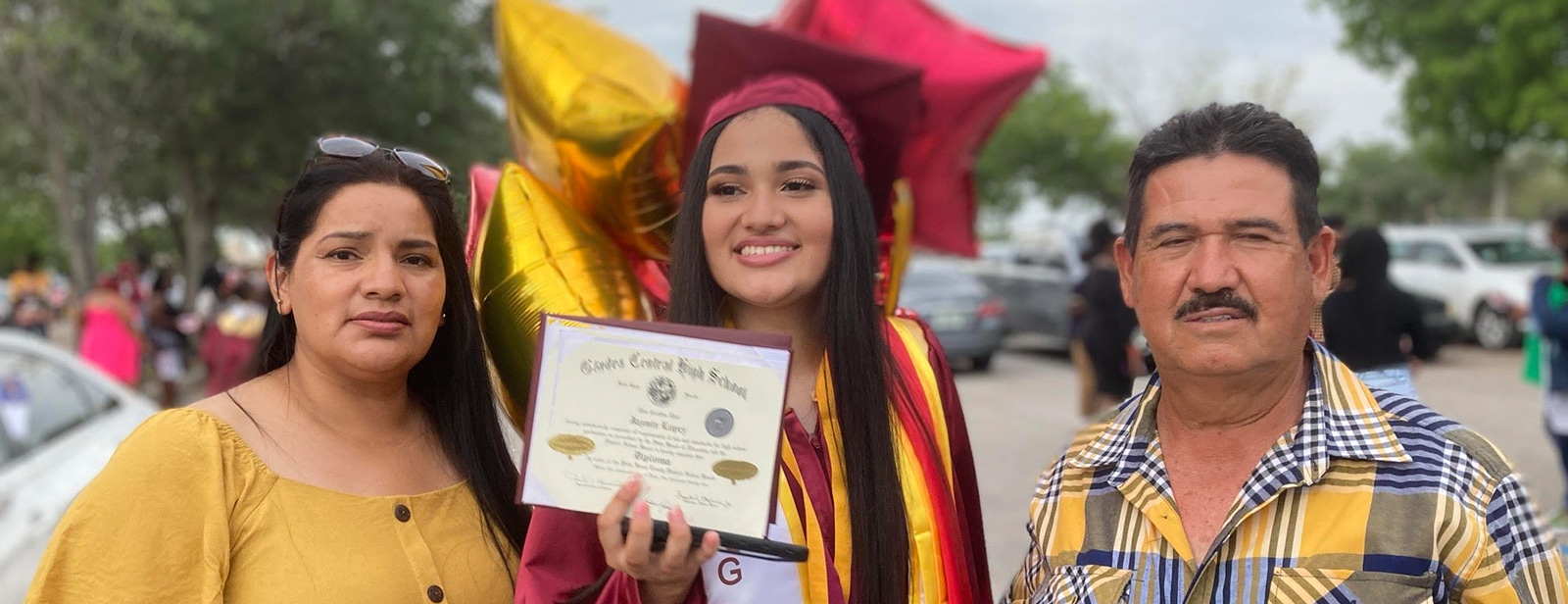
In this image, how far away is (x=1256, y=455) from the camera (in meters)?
1.75

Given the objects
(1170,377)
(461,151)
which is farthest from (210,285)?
(1170,377)

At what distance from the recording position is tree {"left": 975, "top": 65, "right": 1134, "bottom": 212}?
37844 millimetres

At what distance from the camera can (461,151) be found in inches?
689

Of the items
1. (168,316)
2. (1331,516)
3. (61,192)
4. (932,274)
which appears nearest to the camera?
(1331,516)

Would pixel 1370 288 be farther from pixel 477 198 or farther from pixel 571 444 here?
pixel 571 444

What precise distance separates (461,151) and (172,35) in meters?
5.44

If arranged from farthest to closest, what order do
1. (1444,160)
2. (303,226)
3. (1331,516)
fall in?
(1444,160) → (303,226) → (1331,516)

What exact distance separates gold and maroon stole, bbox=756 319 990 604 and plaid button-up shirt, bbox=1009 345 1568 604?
24 cm

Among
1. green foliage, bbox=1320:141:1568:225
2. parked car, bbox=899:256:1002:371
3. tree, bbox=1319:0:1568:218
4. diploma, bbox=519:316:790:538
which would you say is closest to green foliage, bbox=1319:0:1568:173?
tree, bbox=1319:0:1568:218

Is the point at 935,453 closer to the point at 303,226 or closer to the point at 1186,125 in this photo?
the point at 1186,125

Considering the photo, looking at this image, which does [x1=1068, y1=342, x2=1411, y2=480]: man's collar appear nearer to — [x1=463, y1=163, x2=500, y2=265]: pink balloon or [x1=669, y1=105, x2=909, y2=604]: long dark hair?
[x1=669, y1=105, x2=909, y2=604]: long dark hair

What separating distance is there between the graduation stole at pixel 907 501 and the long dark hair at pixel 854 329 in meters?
0.02

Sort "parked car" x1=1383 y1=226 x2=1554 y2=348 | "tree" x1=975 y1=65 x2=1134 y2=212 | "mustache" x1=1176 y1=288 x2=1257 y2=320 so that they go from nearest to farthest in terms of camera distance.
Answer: "mustache" x1=1176 y1=288 x2=1257 y2=320, "parked car" x1=1383 y1=226 x2=1554 y2=348, "tree" x1=975 y1=65 x2=1134 y2=212

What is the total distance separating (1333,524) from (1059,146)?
38.2 metres
